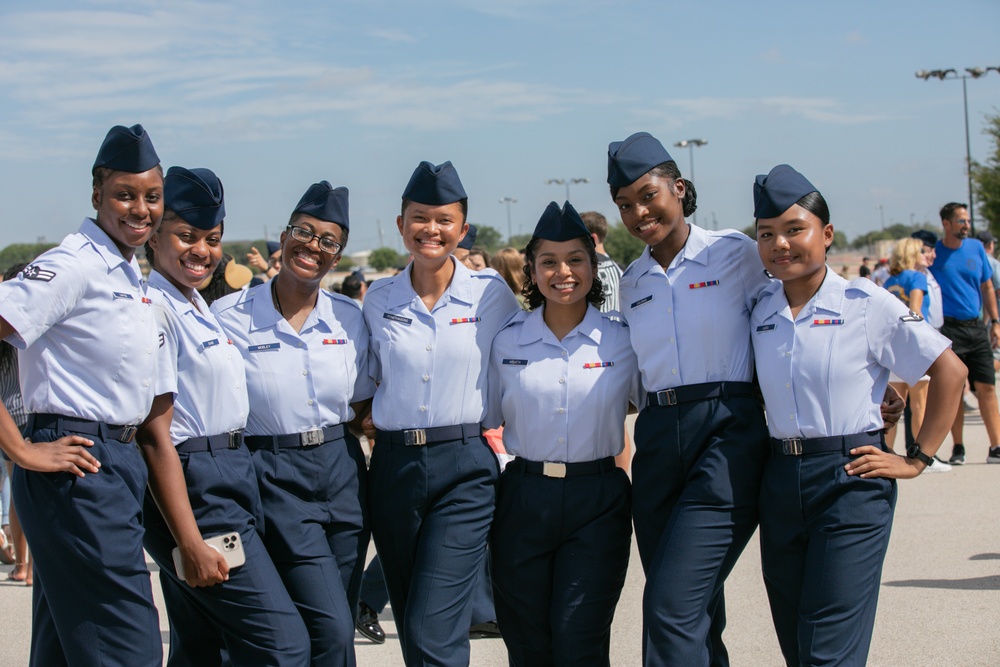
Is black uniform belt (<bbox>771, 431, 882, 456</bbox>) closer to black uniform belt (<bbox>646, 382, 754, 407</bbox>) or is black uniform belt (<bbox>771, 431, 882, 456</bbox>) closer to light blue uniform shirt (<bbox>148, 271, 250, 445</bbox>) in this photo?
black uniform belt (<bbox>646, 382, 754, 407</bbox>)

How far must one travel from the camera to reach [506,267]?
325 inches

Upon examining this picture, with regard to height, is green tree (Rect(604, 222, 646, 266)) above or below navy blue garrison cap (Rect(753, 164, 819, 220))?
below

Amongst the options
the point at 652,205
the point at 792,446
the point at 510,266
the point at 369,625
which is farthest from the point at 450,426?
the point at 510,266

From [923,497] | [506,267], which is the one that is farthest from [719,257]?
[923,497]

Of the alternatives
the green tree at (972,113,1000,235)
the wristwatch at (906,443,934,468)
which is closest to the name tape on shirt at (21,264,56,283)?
the wristwatch at (906,443,934,468)

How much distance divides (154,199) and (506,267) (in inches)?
191

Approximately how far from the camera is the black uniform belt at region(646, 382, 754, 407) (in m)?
3.90

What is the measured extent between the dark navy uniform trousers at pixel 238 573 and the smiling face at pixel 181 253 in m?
0.70

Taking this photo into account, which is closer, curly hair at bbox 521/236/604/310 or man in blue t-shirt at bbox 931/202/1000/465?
curly hair at bbox 521/236/604/310

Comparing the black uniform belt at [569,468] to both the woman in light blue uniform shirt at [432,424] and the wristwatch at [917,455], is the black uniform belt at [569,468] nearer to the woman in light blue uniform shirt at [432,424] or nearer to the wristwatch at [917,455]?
the woman in light blue uniform shirt at [432,424]

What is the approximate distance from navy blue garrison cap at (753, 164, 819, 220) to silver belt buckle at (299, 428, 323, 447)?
1.92 m

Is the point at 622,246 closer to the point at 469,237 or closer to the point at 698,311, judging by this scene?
the point at 469,237

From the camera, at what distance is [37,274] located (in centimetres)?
324

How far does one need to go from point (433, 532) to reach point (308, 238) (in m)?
1.31
